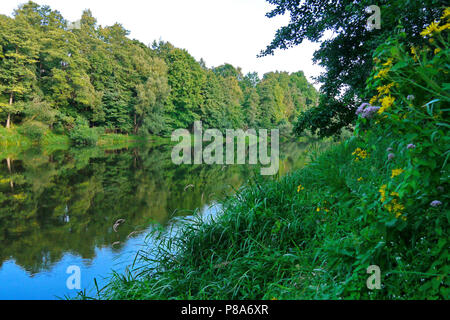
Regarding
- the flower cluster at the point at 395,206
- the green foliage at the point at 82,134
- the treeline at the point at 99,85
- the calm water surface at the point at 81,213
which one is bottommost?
the calm water surface at the point at 81,213

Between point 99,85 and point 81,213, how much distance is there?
2787cm

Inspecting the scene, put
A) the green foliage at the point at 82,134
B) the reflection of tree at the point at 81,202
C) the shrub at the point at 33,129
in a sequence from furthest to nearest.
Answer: the green foliage at the point at 82,134 → the shrub at the point at 33,129 → the reflection of tree at the point at 81,202

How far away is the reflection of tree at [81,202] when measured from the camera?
5625 mm

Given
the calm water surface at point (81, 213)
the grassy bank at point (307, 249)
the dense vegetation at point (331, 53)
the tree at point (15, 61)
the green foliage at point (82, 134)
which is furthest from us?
the green foliage at point (82, 134)

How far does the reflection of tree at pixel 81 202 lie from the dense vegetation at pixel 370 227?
99.2 inches

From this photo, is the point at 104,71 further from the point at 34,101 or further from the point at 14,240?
the point at 14,240

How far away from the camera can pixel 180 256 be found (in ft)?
12.3

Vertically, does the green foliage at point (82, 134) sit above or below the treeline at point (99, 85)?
below

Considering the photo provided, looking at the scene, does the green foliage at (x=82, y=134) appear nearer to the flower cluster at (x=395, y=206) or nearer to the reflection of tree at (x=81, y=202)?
the reflection of tree at (x=81, y=202)

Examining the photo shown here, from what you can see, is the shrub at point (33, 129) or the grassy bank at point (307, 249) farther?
the shrub at point (33, 129)

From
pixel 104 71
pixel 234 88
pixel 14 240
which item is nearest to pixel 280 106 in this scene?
pixel 234 88

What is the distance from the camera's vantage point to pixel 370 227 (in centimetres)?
176

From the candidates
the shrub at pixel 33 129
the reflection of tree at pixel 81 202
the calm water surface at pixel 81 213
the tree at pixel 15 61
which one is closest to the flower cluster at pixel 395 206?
the calm water surface at pixel 81 213
